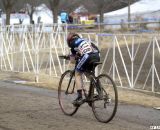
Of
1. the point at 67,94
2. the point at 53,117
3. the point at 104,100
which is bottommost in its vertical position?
the point at 53,117

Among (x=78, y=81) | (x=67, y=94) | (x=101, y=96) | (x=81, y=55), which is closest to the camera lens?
(x=101, y=96)

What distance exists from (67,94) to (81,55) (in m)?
1.32

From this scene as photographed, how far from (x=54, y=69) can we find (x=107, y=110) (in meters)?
9.37

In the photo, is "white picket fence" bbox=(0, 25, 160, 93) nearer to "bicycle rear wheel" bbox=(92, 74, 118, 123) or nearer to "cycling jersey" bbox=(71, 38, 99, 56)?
"cycling jersey" bbox=(71, 38, 99, 56)

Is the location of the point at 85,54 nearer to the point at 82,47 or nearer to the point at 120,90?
the point at 82,47

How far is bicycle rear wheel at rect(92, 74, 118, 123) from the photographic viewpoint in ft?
30.6

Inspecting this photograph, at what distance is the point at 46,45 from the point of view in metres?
22.7

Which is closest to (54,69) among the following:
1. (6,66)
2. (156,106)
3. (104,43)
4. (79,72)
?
(6,66)

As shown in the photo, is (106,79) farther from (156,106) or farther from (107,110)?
(156,106)

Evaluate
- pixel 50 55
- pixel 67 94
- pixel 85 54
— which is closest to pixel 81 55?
pixel 85 54

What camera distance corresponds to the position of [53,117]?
32.8ft

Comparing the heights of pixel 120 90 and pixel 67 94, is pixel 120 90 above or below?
below

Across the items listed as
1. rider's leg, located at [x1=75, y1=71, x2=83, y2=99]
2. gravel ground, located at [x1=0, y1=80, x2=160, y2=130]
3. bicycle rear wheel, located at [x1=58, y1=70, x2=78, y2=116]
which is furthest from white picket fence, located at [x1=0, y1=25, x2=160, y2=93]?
rider's leg, located at [x1=75, y1=71, x2=83, y2=99]

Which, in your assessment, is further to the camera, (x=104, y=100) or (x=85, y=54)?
(x=85, y=54)
